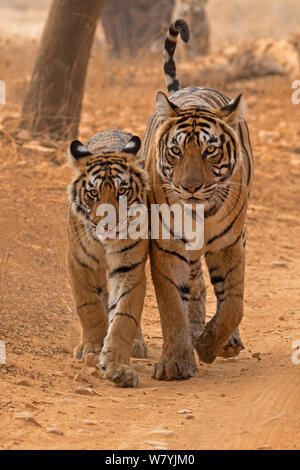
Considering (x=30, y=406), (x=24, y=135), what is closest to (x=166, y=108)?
(x=30, y=406)

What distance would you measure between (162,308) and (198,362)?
669 millimetres

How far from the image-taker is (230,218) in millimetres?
4984

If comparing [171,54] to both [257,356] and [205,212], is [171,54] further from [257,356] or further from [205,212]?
[257,356]

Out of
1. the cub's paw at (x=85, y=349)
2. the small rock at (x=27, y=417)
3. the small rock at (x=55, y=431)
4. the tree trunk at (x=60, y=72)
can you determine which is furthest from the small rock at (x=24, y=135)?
the small rock at (x=55, y=431)

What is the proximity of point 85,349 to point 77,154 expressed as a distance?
1198 millimetres

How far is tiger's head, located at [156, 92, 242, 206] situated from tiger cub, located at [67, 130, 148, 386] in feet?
0.71

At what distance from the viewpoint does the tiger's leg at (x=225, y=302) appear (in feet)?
16.3

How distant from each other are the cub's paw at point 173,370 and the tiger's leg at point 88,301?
20.1 inches

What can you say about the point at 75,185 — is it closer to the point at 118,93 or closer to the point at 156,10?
the point at 118,93

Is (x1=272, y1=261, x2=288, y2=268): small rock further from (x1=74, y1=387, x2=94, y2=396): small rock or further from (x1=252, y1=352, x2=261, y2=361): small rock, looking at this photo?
(x1=74, y1=387, x2=94, y2=396): small rock

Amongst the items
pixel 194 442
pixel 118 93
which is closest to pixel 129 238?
pixel 194 442

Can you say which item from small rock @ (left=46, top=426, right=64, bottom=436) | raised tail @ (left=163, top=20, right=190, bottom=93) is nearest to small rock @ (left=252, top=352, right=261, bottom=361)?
small rock @ (left=46, top=426, right=64, bottom=436)

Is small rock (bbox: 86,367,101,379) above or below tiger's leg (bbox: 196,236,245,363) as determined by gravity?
below

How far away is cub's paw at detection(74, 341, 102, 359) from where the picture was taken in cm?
516
